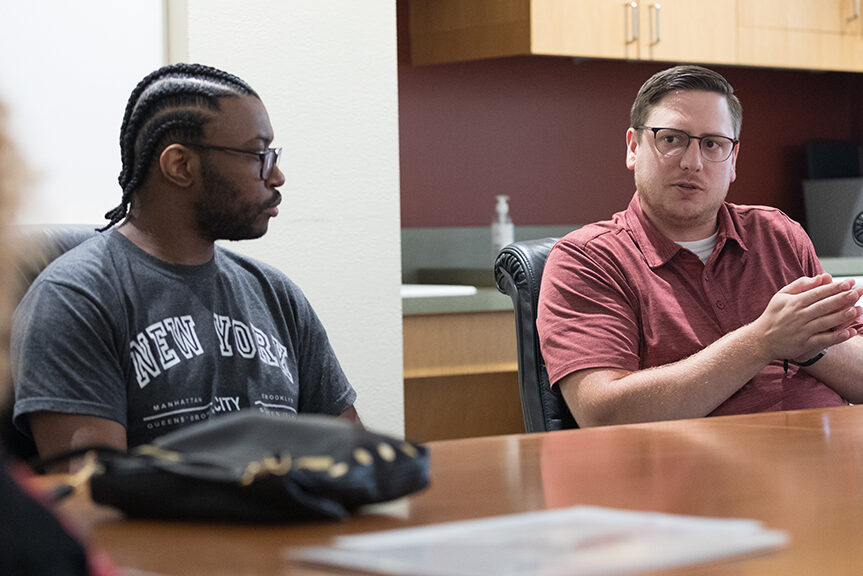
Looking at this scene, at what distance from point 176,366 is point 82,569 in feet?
3.49

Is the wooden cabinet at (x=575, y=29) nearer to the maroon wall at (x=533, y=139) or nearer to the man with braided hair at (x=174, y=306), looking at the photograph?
the maroon wall at (x=533, y=139)

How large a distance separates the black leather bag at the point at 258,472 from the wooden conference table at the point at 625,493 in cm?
1

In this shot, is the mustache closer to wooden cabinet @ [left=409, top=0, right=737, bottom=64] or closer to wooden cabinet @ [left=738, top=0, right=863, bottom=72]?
wooden cabinet @ [left=409, top=0, right=737, bottom=64]

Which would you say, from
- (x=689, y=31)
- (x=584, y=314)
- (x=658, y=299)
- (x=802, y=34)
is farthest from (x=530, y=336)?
(x=802, y=34)

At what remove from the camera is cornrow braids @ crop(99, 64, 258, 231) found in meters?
1.70

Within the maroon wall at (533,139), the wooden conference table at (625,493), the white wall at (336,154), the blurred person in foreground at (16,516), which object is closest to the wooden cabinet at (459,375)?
the white wall at (336,154)

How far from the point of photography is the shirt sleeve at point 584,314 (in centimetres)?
198

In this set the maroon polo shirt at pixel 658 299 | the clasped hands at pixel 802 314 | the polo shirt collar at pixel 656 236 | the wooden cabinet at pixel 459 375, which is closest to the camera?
the clasped hands at pixel 802 314

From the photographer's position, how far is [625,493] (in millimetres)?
958

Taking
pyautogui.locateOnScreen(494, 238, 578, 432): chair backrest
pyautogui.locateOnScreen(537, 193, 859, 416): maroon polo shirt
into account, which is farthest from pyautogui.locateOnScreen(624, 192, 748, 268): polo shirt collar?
pyautogui.locateOnScreen(494, 238, 578, 432): chair backrest

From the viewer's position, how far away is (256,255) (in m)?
2.39

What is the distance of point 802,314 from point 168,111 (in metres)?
1.01

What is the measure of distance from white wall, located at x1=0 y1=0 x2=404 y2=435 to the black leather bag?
1400mm

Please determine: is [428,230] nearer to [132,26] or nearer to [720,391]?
[132,26]
